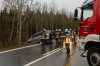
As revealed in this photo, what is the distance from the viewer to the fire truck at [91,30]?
735cm

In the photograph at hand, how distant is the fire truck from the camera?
24.1 feet

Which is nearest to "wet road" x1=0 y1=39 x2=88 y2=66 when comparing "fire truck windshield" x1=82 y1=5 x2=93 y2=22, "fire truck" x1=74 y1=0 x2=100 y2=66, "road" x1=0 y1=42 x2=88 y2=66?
"road" x1=0 y1=42 x2=88 y2=66

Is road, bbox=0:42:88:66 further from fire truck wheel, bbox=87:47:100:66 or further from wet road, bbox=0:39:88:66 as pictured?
fire truck wheel, bbox=87:47:100:66

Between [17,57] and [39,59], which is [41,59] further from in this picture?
[17,57]

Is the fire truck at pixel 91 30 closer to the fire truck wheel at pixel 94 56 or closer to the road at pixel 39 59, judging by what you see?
the fire truck wheel at pixel 94 56

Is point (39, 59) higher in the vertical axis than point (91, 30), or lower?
lower

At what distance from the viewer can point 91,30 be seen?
25.5 ft

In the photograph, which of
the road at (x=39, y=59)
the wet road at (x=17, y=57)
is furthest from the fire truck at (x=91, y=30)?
the wet road at (x=17, y=57)

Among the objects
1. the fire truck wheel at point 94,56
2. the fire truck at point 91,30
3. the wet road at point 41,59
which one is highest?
the fire truck at point 91,30

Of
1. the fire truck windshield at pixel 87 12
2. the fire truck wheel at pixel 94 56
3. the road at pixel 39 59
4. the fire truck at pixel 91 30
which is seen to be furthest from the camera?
the road at pixel 39 59

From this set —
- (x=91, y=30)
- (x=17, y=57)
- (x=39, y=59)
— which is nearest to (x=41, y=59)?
(x=39, y=59)

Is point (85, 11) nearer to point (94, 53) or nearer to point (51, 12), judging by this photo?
point (94, 53)

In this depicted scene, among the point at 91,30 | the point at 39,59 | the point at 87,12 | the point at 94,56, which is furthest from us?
the point at 39,59

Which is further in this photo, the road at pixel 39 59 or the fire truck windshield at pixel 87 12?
the road at pixel 39 59
